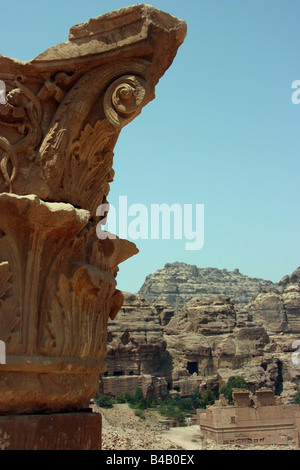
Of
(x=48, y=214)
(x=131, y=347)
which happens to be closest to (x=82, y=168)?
(x=48, y=214)

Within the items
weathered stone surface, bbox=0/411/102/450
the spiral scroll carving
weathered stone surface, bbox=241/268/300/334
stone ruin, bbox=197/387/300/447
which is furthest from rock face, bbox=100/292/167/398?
the spiral scroll carving

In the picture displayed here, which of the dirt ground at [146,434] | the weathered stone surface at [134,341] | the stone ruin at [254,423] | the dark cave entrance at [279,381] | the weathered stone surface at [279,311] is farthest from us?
the weathered stone surface at [279,311]

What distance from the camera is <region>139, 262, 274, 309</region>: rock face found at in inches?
5128

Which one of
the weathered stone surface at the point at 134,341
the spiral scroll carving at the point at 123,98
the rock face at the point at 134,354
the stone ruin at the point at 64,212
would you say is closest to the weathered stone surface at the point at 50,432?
the stone ruin at the point at 64,212

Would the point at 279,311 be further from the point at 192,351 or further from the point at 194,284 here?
the point at 194,284

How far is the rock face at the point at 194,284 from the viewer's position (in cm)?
13025

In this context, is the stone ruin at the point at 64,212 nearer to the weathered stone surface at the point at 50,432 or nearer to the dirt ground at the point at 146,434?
the weathered stone surface at the point at 50,432

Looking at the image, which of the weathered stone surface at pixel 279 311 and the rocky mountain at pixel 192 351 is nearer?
the rocky mountain at pixel 192 351

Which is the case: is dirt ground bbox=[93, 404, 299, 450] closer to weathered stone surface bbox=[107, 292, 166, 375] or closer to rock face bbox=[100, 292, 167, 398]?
rock face bbox=[100, 292, 167, 398]

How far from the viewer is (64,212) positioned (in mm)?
3033

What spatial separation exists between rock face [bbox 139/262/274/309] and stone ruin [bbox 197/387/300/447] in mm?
91897

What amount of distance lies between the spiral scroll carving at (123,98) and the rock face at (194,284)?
117803mm

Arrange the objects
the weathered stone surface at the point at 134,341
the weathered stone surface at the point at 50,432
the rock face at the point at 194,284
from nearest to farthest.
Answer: the weathered stone surface at the point at 50,432 → the weathered stone surface at the point at 134,341 → the rock face at the point at 194,284

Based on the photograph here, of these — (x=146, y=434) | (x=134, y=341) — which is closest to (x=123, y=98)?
(x=146, y=434)
